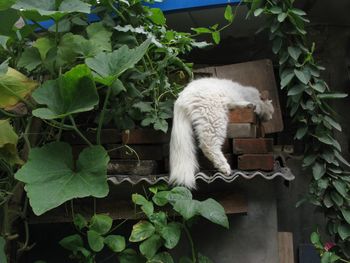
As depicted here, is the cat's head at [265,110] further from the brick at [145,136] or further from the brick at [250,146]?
the brick at [145,136]

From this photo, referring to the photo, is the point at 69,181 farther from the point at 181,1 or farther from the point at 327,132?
the point at 181,1

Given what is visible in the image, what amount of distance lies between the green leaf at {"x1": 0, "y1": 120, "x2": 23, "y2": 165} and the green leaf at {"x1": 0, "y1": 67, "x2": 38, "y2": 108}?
0.38 feet

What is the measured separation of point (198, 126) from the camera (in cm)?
267

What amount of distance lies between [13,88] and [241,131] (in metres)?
1.37

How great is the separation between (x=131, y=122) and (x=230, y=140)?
64cm

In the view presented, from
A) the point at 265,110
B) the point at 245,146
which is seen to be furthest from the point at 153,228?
the point at 265,110

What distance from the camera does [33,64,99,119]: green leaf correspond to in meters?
2.24

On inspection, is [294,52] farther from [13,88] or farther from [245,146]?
[13,88]

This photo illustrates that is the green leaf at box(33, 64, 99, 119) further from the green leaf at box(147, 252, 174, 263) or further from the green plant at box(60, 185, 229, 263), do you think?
the green leaf at box(147, 252, 174, 263)

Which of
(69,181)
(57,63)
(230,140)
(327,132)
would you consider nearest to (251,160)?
(230,140)

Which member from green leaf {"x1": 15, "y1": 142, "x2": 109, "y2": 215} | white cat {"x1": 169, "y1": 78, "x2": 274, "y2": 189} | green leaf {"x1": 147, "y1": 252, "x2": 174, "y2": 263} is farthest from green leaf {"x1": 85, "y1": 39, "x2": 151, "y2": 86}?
green leaf {"x1": 147, "y1": 252, "x2": 174, "y2": 263}

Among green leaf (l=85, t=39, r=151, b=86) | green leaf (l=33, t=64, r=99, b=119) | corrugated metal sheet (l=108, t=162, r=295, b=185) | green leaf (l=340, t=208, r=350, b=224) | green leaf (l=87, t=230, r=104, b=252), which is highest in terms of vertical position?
green leaf (l=85, t=39, r=151, b=86)

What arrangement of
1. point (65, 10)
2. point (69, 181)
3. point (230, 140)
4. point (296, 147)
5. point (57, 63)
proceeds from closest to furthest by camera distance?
point (69, 181) < point (65, 10) < point (57, 63) < point (230, 140) < point (296, 147)

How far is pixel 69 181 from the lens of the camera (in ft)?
7.21
